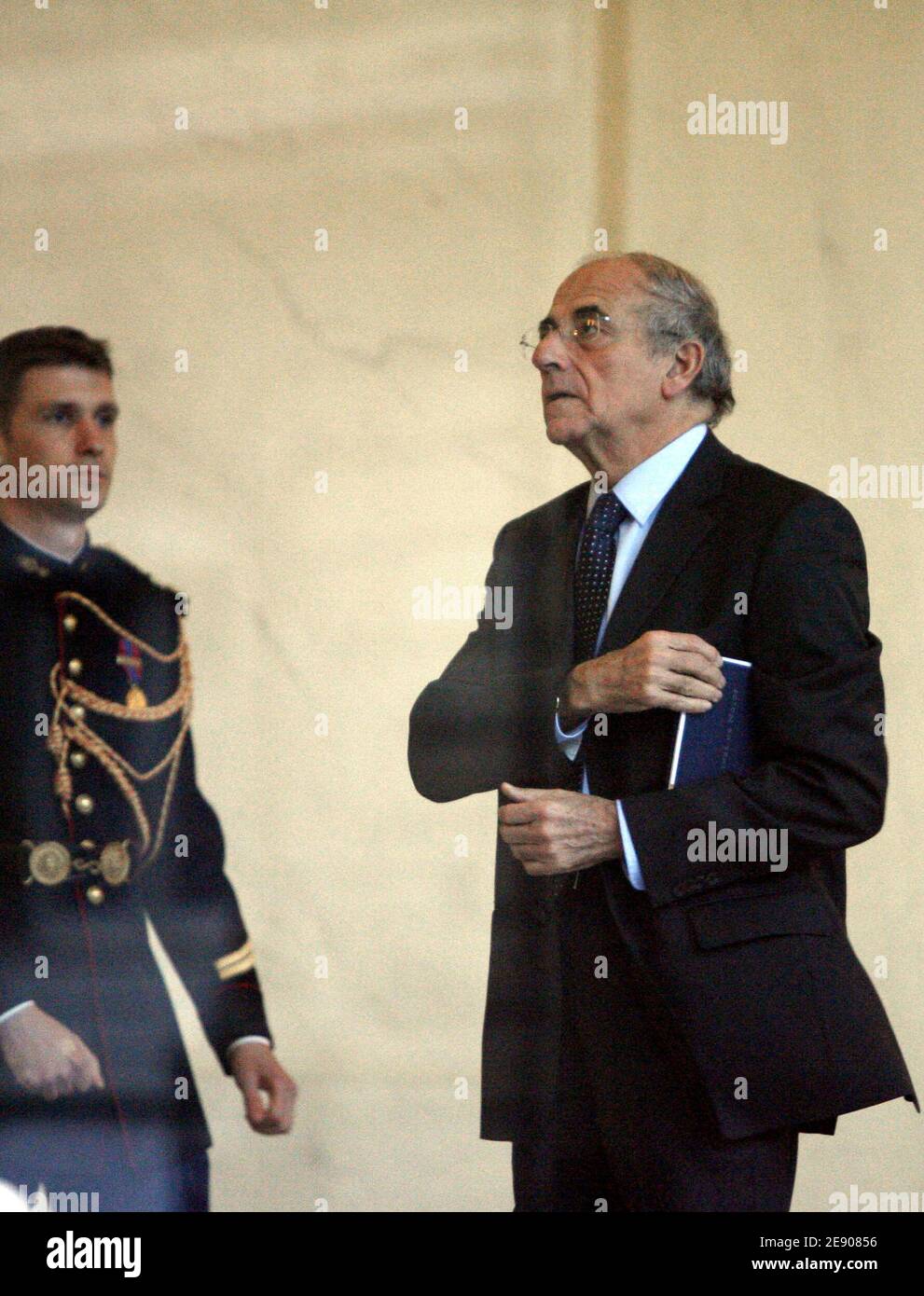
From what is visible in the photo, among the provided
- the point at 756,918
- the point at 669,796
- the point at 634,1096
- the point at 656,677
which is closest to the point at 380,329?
the point at 656,677

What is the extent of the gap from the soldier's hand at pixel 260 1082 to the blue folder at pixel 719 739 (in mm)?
890

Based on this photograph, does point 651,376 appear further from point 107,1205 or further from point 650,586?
point 107,1205

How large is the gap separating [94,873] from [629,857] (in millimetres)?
945

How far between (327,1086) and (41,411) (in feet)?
4.87

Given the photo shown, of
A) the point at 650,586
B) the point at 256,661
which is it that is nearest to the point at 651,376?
the point at 650,586

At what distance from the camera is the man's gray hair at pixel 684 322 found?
118 inches

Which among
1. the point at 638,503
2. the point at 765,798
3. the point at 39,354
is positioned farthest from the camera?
the point at 39,354

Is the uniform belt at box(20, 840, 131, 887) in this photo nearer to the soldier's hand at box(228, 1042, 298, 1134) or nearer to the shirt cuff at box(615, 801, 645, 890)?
the soldier's hand at box(228, 1042, 298, 1134)

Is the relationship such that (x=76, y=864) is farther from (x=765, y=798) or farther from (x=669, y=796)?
(x=765, y=798)

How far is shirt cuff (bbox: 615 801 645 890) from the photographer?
9.11 ft

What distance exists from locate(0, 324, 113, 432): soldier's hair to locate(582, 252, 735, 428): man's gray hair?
107 cm

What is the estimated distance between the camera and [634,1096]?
2.81 metres

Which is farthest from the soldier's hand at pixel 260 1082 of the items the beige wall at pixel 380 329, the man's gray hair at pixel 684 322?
the man's gray hair at pixel 684 322

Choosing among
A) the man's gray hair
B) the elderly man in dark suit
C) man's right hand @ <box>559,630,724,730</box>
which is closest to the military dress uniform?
the elderly man in dark suit
